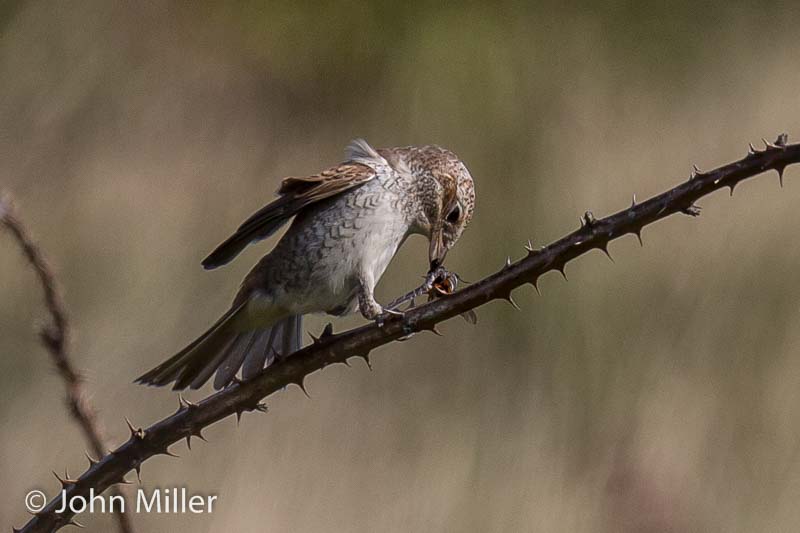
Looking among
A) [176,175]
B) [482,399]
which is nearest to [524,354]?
[482,399]

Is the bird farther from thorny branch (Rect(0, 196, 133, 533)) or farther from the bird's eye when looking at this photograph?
thorny branch (Rect(0, 196, 133, 533))

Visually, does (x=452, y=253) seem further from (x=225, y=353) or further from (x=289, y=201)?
(x=225, y=353)

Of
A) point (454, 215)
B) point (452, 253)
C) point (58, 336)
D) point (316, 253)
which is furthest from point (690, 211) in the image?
point (452, 253)

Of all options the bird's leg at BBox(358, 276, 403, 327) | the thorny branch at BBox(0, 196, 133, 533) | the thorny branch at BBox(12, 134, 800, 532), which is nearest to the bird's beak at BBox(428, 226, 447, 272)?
the bird's leg at BBox(358, 276, 403, 327)

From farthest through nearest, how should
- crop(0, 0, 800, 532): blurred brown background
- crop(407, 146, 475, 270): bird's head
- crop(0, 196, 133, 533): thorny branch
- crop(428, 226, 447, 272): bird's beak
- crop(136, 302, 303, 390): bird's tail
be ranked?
crop(0, 0, 800, 532): blurred brown background < crop(407, 146, 475, 270): bird's head < crop(428, 226, 447, 272): bird's beak < crop(136, 302, 303, 390): bird's tail < crop(0, 196, 133, 533): thorny branch

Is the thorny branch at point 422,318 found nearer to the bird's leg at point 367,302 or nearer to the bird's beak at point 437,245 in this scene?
the bird's leg at point 367,302

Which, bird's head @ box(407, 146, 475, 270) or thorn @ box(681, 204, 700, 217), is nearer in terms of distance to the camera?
thorn @ box(681, 204, 700, 217)

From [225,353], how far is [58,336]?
160 centimetres

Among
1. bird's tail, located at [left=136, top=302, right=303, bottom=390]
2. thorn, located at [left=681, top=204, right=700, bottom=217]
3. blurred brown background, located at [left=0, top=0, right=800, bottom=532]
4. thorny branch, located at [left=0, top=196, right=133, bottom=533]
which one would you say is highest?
blurred brown background, located at [left=0, top=0, right=800, bottom=532]

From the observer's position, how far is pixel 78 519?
4992 millimetres

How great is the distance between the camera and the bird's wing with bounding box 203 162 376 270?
3430mm

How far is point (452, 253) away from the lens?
6078 mm

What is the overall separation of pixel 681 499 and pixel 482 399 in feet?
3.41

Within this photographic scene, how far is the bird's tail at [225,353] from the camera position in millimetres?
3412
